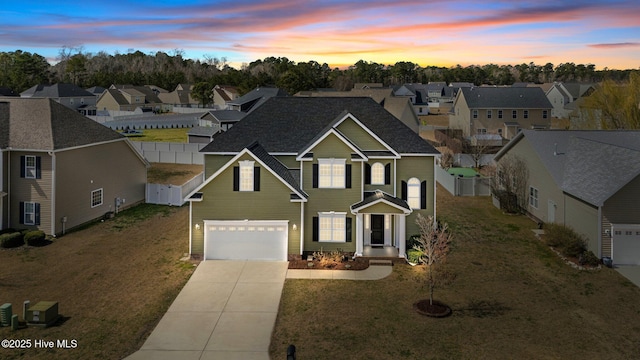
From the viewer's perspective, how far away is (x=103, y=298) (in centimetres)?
2120

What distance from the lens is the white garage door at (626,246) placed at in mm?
25469

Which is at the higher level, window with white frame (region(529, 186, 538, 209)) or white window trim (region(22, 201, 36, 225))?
window with white frame (region(529, 186, 538, 209))

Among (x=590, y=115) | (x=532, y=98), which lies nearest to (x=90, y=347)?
(x=590, y=115)

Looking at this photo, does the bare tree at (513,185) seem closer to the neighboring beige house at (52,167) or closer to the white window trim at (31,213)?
the neighboring beige house at (52,167)

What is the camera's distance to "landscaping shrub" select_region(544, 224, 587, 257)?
26672 mm

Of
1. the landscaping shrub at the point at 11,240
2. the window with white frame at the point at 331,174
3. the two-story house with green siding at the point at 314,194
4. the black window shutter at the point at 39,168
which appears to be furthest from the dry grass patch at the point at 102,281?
the window with white frame at the point at 331,174

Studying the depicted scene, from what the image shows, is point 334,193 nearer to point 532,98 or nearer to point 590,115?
point 590,115

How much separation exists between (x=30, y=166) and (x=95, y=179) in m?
4.32

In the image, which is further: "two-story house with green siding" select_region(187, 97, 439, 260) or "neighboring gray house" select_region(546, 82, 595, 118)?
"neighboring gray house" select_region(546, 82, 595, 118)

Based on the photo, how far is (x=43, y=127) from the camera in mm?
31609

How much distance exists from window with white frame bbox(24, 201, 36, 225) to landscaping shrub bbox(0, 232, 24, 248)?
6.42ft

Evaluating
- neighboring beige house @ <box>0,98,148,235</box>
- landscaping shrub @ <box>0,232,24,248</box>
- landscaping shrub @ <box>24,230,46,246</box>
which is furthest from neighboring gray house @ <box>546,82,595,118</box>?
landscaping shrub @ <box>0,232,24,248</box>

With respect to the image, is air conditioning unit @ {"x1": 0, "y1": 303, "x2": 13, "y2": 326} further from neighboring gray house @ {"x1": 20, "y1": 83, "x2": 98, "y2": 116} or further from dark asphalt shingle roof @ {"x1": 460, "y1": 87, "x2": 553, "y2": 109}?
neighboring gray house @ {"x1": 20, "y1": 83, "x2": 98, "y2": 116}

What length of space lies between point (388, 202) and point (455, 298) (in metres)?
6.44
